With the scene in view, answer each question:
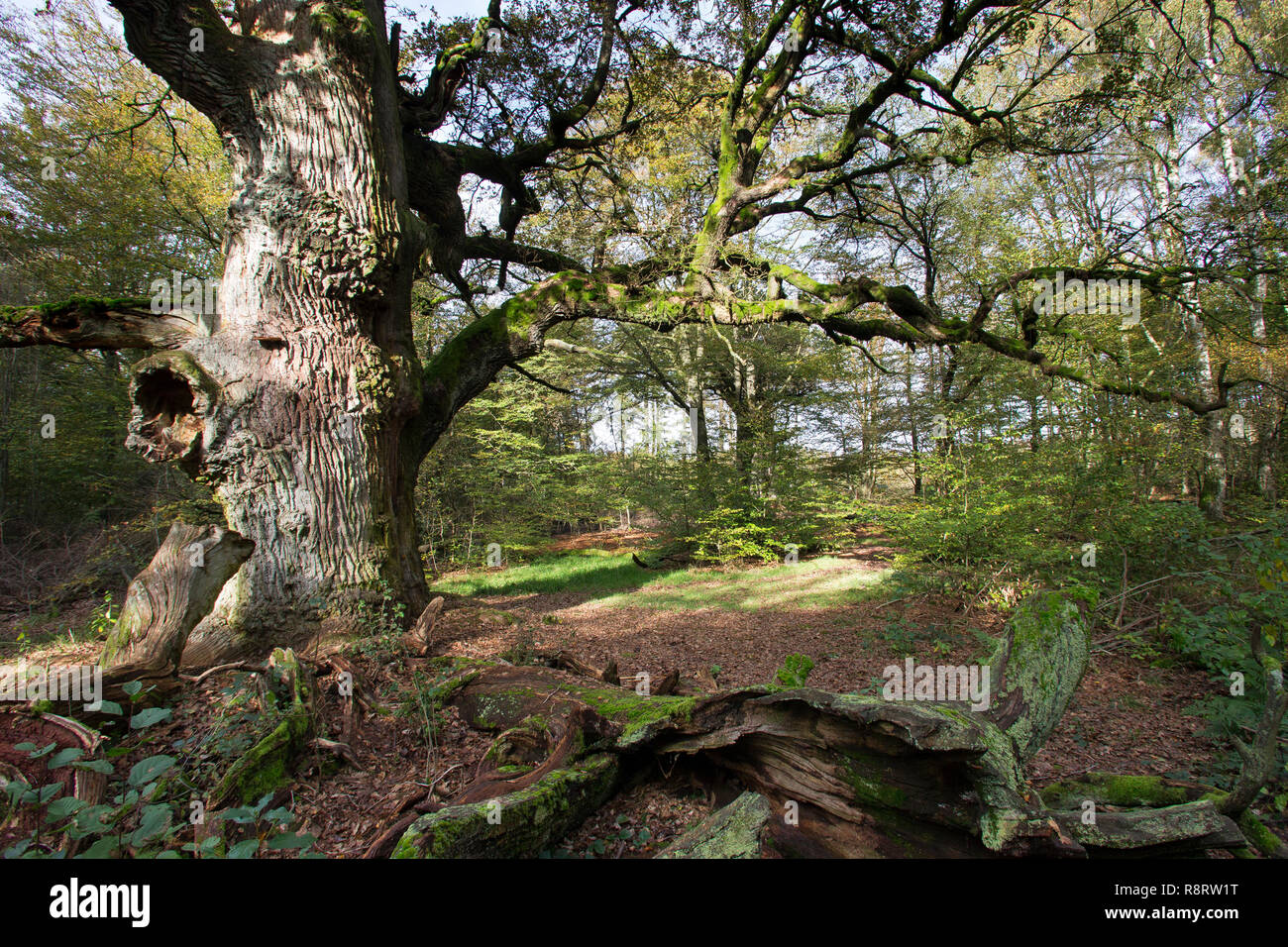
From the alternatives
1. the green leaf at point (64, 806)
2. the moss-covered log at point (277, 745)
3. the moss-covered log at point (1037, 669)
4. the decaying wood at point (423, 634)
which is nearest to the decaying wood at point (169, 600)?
the moss-covered log at point (277, 745)

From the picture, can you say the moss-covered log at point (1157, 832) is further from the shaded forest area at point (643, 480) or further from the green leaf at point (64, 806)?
the green leaf at point (64, 806)

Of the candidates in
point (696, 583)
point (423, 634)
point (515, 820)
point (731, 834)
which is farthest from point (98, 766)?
point (696, 583)

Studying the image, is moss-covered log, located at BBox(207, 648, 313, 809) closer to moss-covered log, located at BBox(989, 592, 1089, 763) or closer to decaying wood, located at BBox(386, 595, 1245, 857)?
decaying wood, located at BBox(386, 595, 1245, 857)

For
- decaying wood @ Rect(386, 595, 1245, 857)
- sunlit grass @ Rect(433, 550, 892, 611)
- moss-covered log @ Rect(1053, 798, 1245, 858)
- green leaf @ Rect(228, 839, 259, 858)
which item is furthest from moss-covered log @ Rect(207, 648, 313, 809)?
sunlit grass @ Rect(433, 550, 892, 611)

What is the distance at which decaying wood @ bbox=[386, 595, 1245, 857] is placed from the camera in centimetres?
190

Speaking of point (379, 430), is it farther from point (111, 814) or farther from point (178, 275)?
point (178, 275)

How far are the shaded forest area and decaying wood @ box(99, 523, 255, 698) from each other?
0.03m

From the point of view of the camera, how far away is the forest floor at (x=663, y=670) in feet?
8.44

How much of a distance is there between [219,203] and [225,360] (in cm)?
1190

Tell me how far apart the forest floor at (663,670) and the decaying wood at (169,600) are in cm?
34

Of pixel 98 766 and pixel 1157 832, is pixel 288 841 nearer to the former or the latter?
pixel 98 766

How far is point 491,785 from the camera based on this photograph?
7.91ft

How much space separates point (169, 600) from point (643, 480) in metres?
12.1
